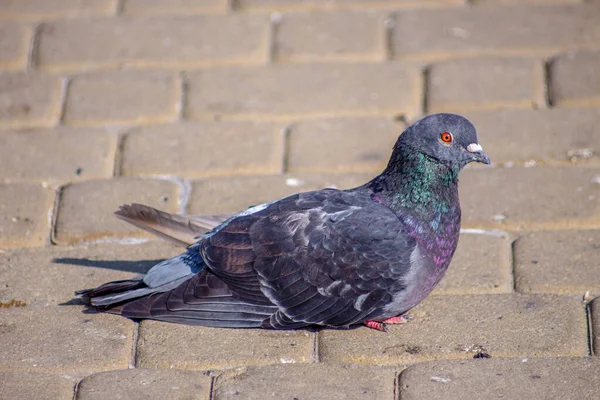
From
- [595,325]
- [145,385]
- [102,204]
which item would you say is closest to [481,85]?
[595,325]

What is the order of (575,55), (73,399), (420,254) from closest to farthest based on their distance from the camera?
(73,399) < (420,254) < (575,55)

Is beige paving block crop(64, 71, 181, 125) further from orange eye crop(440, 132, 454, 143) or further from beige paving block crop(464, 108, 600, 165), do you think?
orange eye crop(440, 132, 454, 143)

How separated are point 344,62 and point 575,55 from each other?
167cm

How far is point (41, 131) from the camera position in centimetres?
604

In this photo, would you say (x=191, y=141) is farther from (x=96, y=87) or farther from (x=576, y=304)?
(x=576, y=304)

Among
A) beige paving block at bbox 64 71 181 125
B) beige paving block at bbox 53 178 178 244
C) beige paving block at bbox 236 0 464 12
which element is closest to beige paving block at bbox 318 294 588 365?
beige paving block at bbox 53 178 178 244

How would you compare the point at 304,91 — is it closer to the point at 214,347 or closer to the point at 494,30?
the point at 494,30

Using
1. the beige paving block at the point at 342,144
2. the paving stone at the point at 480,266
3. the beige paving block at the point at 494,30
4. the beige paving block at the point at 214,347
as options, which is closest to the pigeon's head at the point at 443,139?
the paving stone at the point at 480,266

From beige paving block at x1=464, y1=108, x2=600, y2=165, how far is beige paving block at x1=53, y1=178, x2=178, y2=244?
2.08 metres

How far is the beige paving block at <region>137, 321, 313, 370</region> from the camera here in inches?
162

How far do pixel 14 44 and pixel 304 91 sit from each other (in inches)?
93.2

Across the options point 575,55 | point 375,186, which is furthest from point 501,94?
point 375,186

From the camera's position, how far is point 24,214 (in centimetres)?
530

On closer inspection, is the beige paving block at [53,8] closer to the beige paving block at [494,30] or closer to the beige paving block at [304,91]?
the beige paving block at [304,91]
